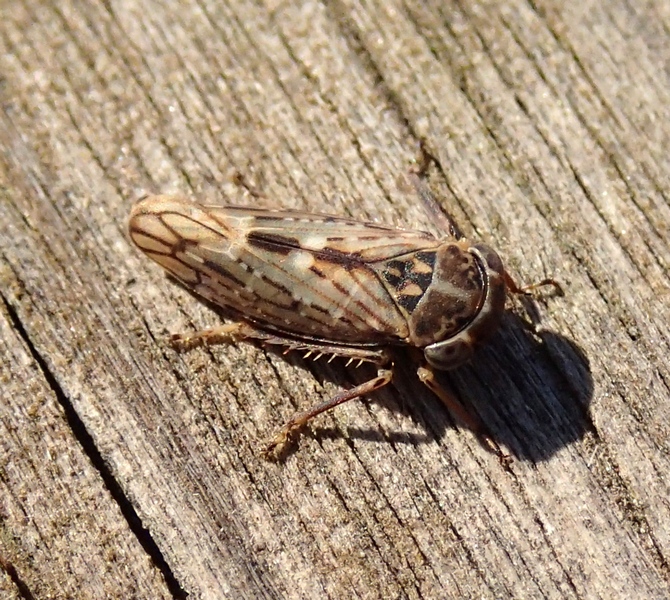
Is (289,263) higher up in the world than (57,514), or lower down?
higher up

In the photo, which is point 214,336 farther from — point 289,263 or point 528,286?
point 528,286

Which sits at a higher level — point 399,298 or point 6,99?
point 6,99

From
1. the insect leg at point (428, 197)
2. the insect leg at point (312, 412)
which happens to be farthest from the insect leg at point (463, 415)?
the insect leg at point (428, 197)

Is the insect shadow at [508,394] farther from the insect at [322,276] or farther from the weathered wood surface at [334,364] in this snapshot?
the insect at [322,276]

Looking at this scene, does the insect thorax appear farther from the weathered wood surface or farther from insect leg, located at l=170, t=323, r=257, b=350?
insect leg, located at l=170, t=323, r=257, b=350

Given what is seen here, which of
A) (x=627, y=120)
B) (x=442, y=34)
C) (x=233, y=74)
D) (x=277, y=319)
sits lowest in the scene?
(x=627, y=120)

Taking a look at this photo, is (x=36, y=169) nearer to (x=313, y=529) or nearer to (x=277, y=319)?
(x=277, y=319)

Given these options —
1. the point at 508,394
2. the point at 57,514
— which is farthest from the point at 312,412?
the point at 57,514

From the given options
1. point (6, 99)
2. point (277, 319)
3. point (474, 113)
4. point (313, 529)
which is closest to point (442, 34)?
point (474, 113)
